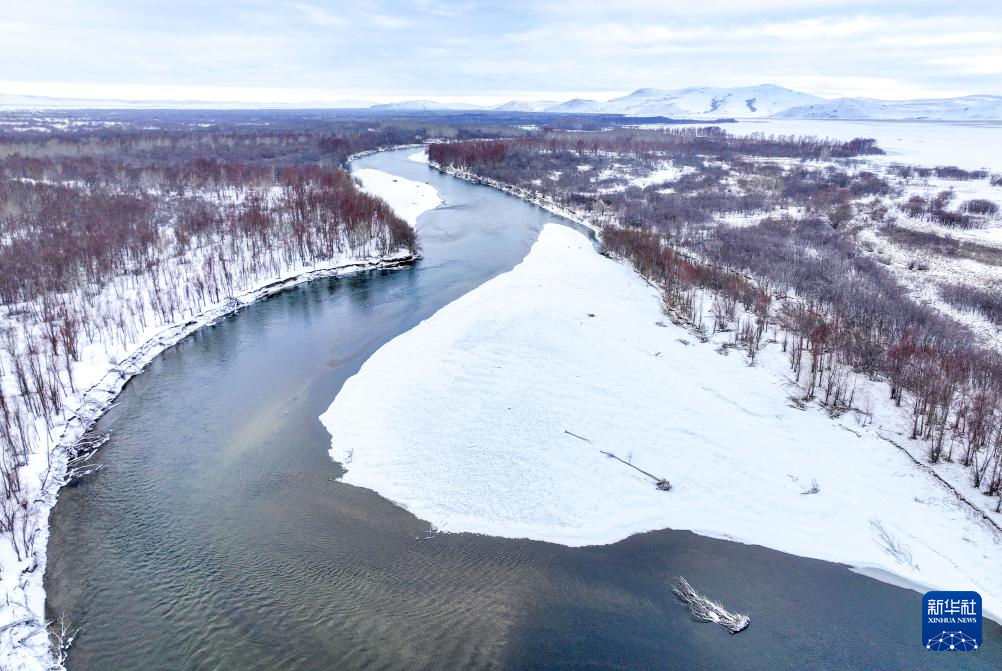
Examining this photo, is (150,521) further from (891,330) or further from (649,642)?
(891,330)

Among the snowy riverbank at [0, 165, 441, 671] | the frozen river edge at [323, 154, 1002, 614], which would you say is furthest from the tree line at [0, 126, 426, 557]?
the frozen river edge at [323, 154, 1002, 614]

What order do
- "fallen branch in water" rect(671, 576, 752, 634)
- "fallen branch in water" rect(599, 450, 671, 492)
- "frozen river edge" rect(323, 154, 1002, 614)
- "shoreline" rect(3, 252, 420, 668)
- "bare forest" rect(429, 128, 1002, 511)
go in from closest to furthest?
1. "shoreline" rect(3, 252, 420, 668)
2. "fallen branch in water" rect(671, 576, 752, 634)
3. "frozen river edge" rect(323, 154, 1002, 614)
4. "fallen branch in water" rect(599, 450, 671, 492)
5. "bare forest" rect(429, 128, 1002, 511)

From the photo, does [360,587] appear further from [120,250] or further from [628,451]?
[120,250]

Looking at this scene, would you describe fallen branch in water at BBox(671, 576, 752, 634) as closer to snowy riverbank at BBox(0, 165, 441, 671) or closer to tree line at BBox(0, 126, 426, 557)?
snowy riverbank at BBox(0, 165, 441, 671)

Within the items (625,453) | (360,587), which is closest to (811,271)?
(625,453)

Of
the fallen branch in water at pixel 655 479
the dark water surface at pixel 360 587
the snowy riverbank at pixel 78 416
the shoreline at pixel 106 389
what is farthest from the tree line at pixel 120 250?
the fallen branch in water at pixel 655 479
